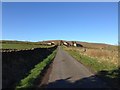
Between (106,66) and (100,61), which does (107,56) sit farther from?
(106,66)

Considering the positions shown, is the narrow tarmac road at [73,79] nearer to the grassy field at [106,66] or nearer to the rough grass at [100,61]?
the grassy field at [106,66]

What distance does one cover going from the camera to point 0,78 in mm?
17344

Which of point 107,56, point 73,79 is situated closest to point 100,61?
point 107,56

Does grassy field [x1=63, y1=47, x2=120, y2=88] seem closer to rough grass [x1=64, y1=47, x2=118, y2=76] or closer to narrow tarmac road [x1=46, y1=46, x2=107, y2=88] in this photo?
rough grass [x1=64, y1=47, x2=118, y2=76]

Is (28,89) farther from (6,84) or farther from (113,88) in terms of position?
(113,88)

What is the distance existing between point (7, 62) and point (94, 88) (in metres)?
11.2

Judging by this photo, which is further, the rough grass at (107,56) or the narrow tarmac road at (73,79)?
the rough grass at (107,56)

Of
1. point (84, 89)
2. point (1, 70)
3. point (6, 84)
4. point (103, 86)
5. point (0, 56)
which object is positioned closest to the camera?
point (84, 89)

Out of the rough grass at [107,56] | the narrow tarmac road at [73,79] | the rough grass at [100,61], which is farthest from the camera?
the rough grass at [107,56]

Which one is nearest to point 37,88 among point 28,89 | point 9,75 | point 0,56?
point 28,89

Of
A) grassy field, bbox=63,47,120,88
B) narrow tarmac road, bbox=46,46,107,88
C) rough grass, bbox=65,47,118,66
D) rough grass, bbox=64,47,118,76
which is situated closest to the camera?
narrow tarmac road, bbox=46,46,107,88

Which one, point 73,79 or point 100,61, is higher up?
point 73,79

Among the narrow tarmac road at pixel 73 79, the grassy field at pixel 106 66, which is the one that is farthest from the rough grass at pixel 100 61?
the narrow tarmac road at pixel 73 79

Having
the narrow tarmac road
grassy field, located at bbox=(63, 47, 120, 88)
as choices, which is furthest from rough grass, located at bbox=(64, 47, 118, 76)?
the narrow tarmac road
